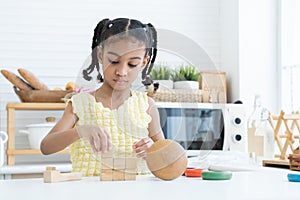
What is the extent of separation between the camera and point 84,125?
94 centimetres

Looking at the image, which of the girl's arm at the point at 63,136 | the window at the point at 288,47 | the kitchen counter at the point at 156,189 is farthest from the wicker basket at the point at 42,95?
the kitchen counter at the point at 156,189

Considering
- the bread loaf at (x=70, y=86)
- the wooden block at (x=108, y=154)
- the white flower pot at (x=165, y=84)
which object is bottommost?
the wooden block at (x=108, y=154)

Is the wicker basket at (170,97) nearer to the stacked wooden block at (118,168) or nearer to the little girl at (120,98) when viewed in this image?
the little girl at (120,98)

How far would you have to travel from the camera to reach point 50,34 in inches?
115

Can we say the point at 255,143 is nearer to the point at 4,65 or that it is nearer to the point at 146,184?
the point at 4,65

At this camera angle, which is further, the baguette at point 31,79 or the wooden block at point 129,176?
the baguette at point 31,79

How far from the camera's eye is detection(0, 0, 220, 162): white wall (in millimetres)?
2855

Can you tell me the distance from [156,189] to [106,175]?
16 centimetres

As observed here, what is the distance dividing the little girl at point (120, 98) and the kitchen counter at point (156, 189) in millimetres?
73

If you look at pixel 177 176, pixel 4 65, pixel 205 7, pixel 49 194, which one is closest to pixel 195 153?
pixel 177 176

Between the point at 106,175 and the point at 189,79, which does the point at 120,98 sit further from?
the point at 189,79

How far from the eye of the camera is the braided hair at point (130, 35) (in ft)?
2.90

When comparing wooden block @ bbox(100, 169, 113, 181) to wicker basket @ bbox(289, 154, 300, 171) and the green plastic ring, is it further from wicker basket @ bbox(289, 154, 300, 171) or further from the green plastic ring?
wicker basket @ bbox(289, 154, 300, 171)

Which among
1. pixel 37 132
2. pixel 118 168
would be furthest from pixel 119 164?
pixel 37 132
